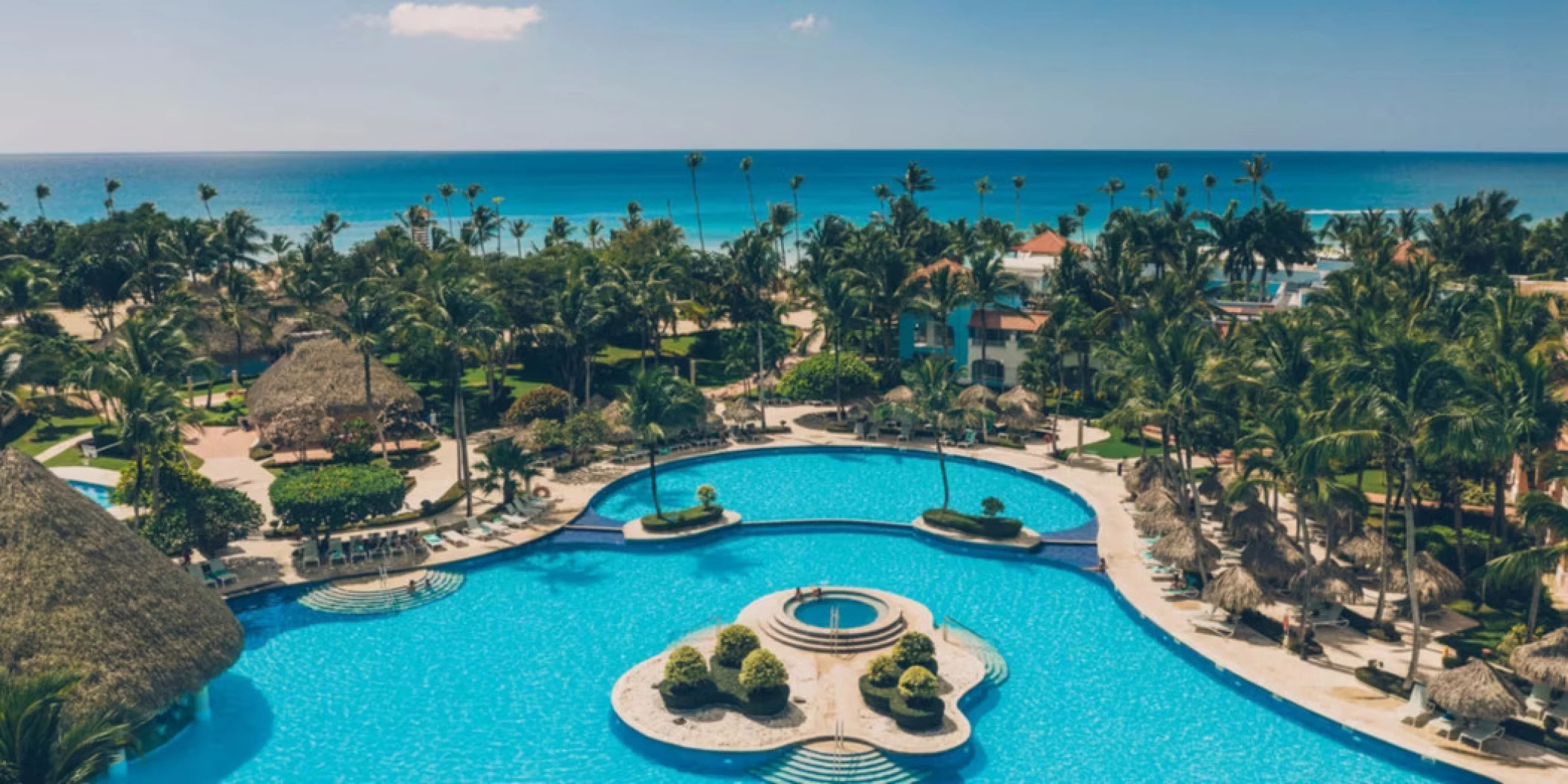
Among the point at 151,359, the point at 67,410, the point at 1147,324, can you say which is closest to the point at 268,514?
the point at 151,359

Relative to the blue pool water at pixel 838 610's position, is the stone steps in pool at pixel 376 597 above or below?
below

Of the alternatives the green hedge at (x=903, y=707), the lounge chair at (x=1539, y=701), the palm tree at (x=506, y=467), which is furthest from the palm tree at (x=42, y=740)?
the lounge chair at (x=1539, y=701)

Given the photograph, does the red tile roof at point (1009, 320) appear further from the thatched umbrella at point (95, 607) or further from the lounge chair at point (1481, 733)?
the thatched umbrella at point (95, 607)

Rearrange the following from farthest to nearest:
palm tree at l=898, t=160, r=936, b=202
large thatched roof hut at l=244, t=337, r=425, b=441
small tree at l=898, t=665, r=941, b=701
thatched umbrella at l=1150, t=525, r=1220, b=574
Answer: palm tree at l=898, t=160, r=936, b=202, large thatched roof hut at l=244, t=337, r=425, b=441, thatched umbrella at l=1150, t=525, r=1220, b=574, small tree at l=898, t=665, r=941, b=701

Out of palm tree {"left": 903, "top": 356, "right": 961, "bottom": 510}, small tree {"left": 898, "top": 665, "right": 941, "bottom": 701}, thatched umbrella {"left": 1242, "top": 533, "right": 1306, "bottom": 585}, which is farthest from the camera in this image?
palm tree {"left": 903, "top": 356, "right": 961, "bottom": 510}

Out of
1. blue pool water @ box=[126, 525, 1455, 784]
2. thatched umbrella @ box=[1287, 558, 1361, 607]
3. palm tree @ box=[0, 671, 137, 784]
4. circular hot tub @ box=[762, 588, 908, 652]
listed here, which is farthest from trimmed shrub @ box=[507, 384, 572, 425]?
thatched umbrella @ box=[1287, 558, 1361, 607]

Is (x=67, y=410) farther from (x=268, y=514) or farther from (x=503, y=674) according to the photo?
(x=503, y=674)

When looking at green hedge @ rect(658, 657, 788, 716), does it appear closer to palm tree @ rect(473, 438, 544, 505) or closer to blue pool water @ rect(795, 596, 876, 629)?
blue pool water @ rect(795, 596, 876, 629)
